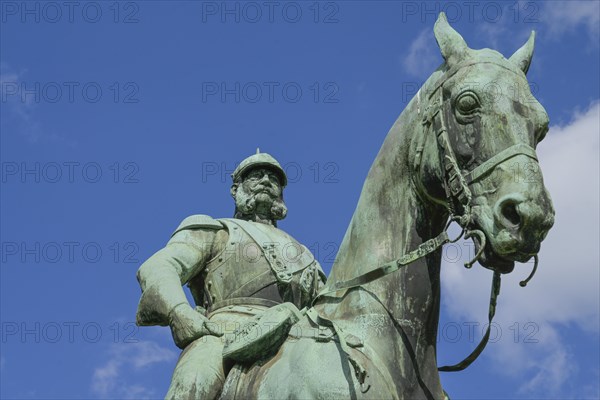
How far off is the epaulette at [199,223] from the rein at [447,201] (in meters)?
2.23

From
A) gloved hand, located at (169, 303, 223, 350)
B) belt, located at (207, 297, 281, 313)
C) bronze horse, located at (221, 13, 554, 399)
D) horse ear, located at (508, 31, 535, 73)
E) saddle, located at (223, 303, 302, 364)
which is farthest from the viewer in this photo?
belt, located at (207, 297, 281, 313)

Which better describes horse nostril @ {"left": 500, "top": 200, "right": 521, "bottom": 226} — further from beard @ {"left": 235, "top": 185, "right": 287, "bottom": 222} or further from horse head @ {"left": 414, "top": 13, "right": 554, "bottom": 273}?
beard @ {"left": 235, "top": 185, "right": 287, "bottom": 222}

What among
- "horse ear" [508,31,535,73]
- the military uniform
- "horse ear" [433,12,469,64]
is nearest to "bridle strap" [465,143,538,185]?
"horse ear" [433,12,469,64]

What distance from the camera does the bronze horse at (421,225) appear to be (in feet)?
24.6

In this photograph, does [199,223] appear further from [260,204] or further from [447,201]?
[447,201]

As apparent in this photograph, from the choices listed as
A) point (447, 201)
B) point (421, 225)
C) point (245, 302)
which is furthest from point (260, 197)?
point (447, 201)

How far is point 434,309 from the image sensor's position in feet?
26.4

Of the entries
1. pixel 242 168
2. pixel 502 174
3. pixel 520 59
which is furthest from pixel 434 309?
pixel 242 168

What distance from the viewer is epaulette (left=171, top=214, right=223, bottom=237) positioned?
10344 millimetres

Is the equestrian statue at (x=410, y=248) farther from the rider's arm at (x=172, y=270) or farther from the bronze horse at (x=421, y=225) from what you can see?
the rider's arm at (x=172, y=270)

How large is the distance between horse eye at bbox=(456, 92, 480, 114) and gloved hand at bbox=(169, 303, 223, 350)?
2648 millimetres

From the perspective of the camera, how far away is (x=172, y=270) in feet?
31.7

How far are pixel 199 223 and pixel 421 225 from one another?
2891 mm

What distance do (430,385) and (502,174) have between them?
159cm
